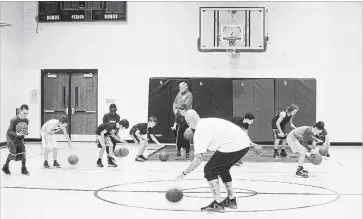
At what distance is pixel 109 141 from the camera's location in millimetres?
12000

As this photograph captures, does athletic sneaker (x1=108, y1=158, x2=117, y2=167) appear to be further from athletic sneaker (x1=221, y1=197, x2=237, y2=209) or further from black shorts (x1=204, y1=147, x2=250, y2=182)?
black shorts (x1=204, y1=147, x2=250, y2=182)

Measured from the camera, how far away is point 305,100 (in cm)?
1795

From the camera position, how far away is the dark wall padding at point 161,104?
1798 centimetres

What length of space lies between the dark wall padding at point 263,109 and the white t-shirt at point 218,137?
432 inches

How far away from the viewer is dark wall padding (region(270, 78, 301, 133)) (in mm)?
17891

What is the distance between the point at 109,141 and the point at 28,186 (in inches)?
119

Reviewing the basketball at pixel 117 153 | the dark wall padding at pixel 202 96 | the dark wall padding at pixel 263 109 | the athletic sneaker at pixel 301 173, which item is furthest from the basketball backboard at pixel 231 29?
the athletic sneaker at pixel 301 173

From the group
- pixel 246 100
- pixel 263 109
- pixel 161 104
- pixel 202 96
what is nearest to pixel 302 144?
pixel 263 109

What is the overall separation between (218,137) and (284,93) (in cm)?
1154

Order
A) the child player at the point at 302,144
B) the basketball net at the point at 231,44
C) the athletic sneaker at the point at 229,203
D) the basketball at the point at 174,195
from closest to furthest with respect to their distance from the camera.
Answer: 1. the athletic sneaker at the point at 229,203
2. the basketball at the point at 174,195
3. the child player at the point at 302,144
4. the basketball net at the point at 231,44

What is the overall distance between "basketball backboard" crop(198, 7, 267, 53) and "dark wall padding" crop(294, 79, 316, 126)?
179 cm

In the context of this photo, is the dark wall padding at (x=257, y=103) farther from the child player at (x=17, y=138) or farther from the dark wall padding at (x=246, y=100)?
the child player at (x=17, y=138)

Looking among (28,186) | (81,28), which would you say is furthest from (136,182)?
(81,28)

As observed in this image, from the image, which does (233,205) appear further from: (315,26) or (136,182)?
(315,26)
